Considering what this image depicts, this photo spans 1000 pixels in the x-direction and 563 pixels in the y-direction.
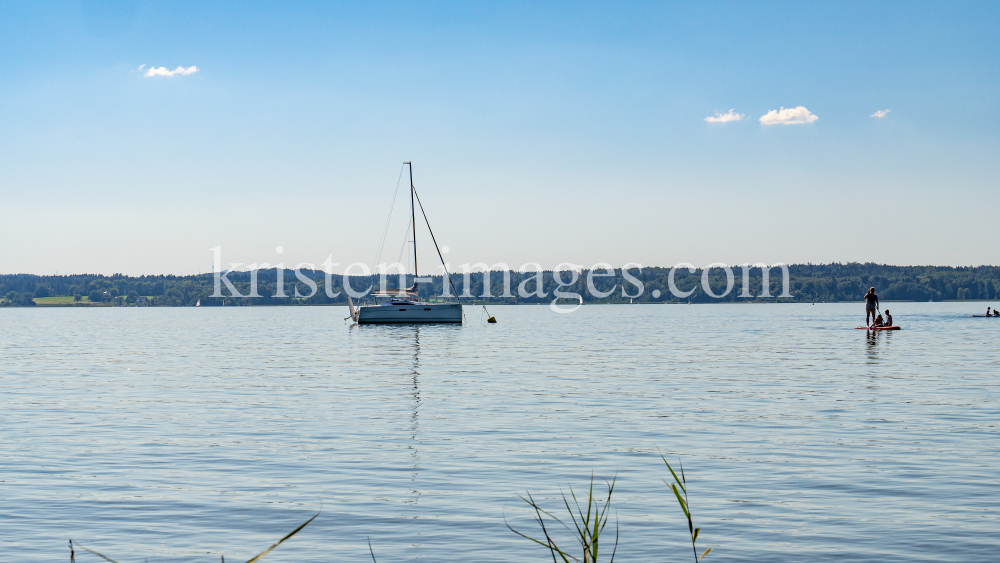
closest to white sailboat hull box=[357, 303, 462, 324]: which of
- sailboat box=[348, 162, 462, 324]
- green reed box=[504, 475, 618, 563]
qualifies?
sailboat box=[348, 162, 462, 324]

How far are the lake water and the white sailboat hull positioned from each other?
48317 millimetres

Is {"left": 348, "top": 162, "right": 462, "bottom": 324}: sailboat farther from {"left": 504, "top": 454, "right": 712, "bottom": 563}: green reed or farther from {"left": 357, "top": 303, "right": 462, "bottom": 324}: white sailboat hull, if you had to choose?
{"left": 504, "top": 454, "right": 712, "bottom": 563}: green reed

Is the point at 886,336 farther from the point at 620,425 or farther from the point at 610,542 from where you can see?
the point at 610,542

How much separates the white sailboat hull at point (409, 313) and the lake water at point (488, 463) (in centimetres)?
4832

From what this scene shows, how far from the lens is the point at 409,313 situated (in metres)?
81.1

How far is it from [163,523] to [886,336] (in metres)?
58.8

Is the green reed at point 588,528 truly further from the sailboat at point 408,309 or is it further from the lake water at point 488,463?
the sailboat at point 408,309

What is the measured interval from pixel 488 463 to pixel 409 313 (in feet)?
220

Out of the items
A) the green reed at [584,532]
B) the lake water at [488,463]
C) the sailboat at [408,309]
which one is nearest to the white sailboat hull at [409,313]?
the sailboat at [408,309]

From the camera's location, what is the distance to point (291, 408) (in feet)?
75.4

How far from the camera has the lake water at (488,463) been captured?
32.7 ft

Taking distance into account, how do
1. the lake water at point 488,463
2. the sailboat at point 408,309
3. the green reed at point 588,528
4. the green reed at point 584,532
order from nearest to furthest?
the green reed at point 588,528 < the green reed at point 584,532 < the lake water at point 488,463 < the sailboat at point 408,309

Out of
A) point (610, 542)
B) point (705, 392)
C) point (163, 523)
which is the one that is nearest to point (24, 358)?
point (705, 392)

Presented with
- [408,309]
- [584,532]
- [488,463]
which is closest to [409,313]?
[408,309]
